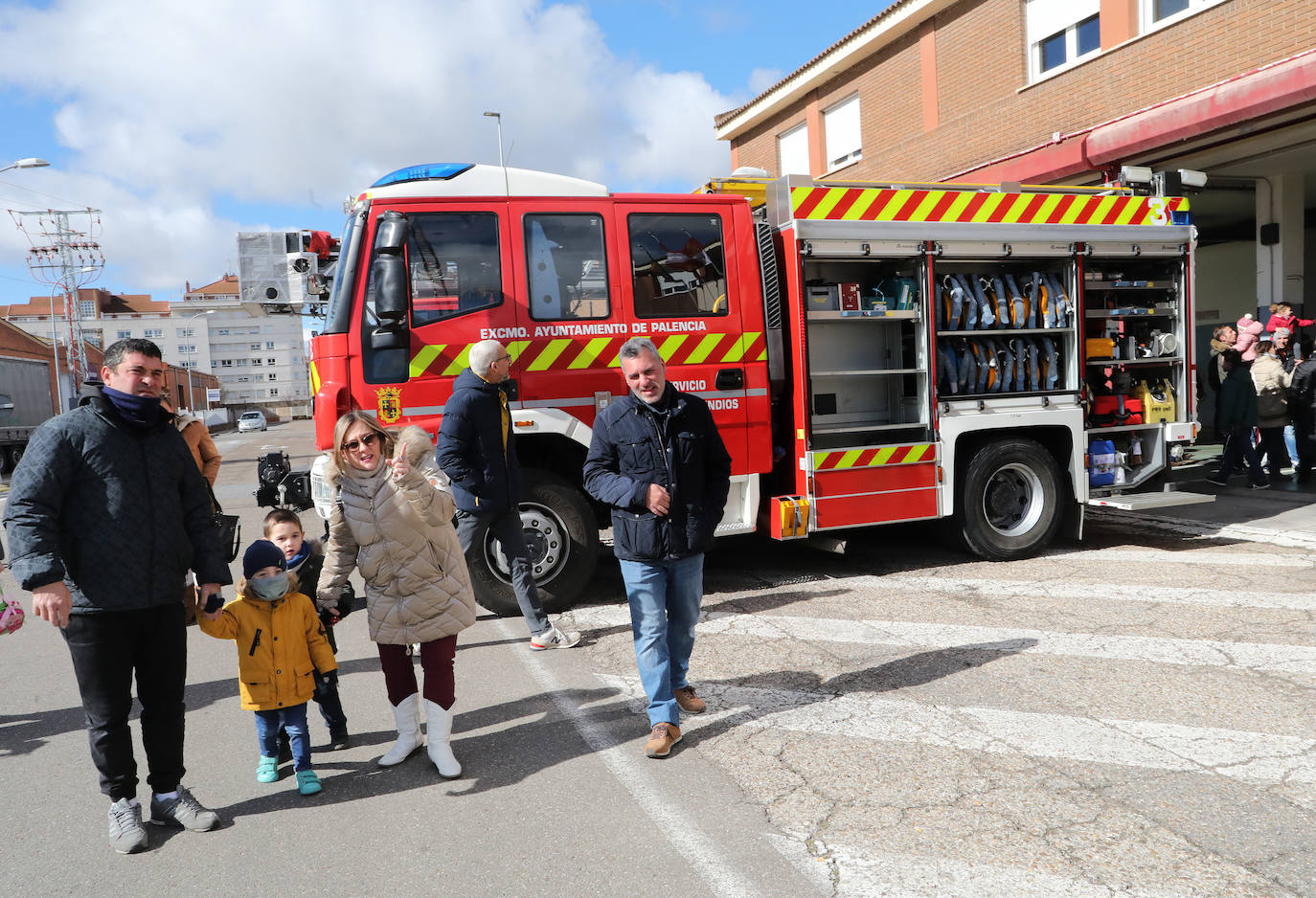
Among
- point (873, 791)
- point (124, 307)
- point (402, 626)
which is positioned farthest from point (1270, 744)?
point (124, 307)

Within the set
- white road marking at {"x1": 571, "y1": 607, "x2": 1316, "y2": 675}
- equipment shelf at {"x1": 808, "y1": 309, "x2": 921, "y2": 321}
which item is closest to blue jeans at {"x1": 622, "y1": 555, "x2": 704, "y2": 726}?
white road marking at {"x1": 571, "y1": 607, "x2": 1316, "y2": 675}

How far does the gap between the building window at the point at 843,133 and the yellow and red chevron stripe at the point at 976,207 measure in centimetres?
1135

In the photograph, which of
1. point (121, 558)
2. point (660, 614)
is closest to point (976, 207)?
point (660, 614)

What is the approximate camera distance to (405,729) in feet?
13.1

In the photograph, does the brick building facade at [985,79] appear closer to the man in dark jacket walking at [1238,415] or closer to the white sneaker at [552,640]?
the man in dark jacket walking at [1238,415]

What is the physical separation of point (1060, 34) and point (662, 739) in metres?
13.4

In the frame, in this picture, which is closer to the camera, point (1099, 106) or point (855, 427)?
point (855, 427)

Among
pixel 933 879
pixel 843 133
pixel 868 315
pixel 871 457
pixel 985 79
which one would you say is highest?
pixel 843 133

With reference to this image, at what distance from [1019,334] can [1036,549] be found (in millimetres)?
1705

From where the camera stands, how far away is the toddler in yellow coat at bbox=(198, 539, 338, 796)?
366cm

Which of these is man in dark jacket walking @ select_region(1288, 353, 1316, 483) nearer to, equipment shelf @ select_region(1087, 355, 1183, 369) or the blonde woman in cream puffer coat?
equipment shelf @ select_region(1087, 355, 1183, 369)

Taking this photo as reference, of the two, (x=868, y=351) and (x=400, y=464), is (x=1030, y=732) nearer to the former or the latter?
(x=400, y=464)

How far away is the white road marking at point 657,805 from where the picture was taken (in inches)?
116

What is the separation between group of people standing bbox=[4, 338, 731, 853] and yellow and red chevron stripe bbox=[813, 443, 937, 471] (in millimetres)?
2578
